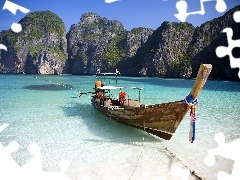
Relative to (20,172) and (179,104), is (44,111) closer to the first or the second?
(20,172)

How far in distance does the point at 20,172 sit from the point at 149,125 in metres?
5.39

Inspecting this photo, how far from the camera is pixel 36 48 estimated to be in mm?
180875

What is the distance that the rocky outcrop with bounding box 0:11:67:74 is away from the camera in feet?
551

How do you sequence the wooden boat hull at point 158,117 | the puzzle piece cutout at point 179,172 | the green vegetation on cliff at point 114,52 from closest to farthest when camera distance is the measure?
the puzzle piece cutout at point 179,172, the wooden boat hull at point 158,117, the green vegetation on cliff at point 114,52

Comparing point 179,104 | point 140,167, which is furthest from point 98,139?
point 179,104

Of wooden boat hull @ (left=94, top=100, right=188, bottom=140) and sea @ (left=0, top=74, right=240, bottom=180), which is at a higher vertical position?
wooden boat hull @ (left=94, top=100, right=188, bottom=140)

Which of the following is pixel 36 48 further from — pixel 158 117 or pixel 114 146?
pixel 158 117

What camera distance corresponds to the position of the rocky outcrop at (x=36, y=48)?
168 metres

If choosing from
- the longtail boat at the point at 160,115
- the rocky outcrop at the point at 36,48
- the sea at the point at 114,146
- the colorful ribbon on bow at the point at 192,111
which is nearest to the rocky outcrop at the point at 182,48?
the rocky outcrop at the point at 36,48

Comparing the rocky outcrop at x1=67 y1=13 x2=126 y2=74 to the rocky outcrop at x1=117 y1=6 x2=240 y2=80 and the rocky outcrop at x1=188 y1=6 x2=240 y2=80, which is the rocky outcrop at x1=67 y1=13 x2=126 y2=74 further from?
the rocky outcrop at x1=188 y1=6 x2=240 y2=80

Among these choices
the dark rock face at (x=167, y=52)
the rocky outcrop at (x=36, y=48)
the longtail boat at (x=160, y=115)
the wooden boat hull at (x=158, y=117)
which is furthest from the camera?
the rocky outcrop at (x=36, y=48)

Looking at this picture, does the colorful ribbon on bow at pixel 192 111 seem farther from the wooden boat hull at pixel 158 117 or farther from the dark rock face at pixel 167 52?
the dark rock face at pixel 167 52

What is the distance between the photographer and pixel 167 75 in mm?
116625

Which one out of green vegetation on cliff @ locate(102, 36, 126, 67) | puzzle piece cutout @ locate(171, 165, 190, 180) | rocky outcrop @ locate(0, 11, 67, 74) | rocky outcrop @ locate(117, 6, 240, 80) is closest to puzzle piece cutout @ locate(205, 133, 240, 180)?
puzzle piece cutout @ locate(171, 165, 190, 180)
